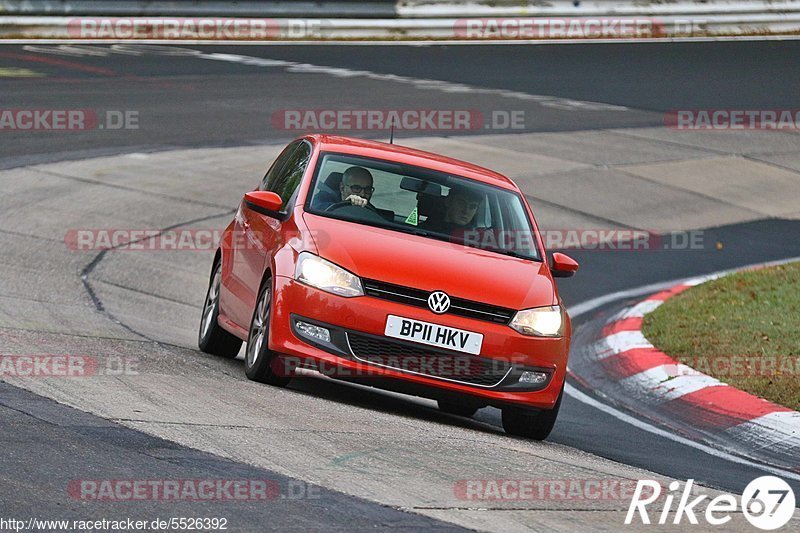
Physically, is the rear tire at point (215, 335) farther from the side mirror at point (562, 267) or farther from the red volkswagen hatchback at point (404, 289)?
the side mirror at point (562, 267)

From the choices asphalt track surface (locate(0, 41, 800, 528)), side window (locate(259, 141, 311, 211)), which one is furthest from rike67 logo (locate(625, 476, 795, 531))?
side window (locate(259, 141, 311, 211))

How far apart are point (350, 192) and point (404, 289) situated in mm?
1175

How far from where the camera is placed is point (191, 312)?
40.2ft

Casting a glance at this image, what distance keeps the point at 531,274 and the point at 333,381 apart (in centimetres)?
168

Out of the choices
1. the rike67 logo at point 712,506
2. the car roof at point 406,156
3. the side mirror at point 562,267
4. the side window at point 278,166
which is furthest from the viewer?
the side window at point 278,166

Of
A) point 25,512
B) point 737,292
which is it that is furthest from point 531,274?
point 737,292

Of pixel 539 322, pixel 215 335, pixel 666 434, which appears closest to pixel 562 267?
pixel 539 322

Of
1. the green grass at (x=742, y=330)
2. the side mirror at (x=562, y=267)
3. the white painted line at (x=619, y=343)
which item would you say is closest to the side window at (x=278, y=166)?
the side mirror at (x=562, y=267)

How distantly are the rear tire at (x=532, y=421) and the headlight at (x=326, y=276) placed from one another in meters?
1.17

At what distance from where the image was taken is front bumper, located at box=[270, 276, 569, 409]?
8.06 m

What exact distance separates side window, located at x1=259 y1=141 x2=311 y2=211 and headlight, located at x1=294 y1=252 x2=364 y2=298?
2.91 feet

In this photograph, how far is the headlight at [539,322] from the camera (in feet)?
27.2

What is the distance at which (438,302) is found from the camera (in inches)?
319

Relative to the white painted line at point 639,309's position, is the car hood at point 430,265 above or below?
above
